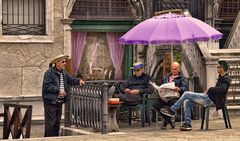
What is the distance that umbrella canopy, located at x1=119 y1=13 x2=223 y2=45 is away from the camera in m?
14.4

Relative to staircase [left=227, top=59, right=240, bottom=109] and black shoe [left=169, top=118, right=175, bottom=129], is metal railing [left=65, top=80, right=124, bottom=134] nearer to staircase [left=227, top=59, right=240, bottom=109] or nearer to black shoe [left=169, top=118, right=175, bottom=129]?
black shoe [left=169, top=118, right=175, bottom=129]

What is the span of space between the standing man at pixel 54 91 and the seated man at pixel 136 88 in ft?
3.57

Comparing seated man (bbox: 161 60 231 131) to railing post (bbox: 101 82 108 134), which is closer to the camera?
railing post (bbox: 101 82 108 134)

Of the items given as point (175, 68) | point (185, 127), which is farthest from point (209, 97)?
point (175, 68)

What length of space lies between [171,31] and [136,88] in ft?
4.51

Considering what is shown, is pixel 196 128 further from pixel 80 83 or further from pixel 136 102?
pixel 80 83

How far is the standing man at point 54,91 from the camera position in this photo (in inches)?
547

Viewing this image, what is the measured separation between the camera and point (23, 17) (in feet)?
61.6

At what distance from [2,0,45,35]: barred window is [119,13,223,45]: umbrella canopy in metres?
4.32

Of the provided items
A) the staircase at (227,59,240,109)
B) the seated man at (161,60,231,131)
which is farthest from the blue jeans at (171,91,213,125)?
the staircase at (227,59,240,109)

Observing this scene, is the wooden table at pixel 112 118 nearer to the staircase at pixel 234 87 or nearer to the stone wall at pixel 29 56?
the staircase at pixel 234 87

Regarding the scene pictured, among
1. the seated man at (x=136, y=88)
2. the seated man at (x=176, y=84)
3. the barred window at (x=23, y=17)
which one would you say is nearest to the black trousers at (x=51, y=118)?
the seated man at (x=136, y=88)

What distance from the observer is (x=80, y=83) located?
14.0 m

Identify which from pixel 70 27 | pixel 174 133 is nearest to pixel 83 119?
pixel 174 133
